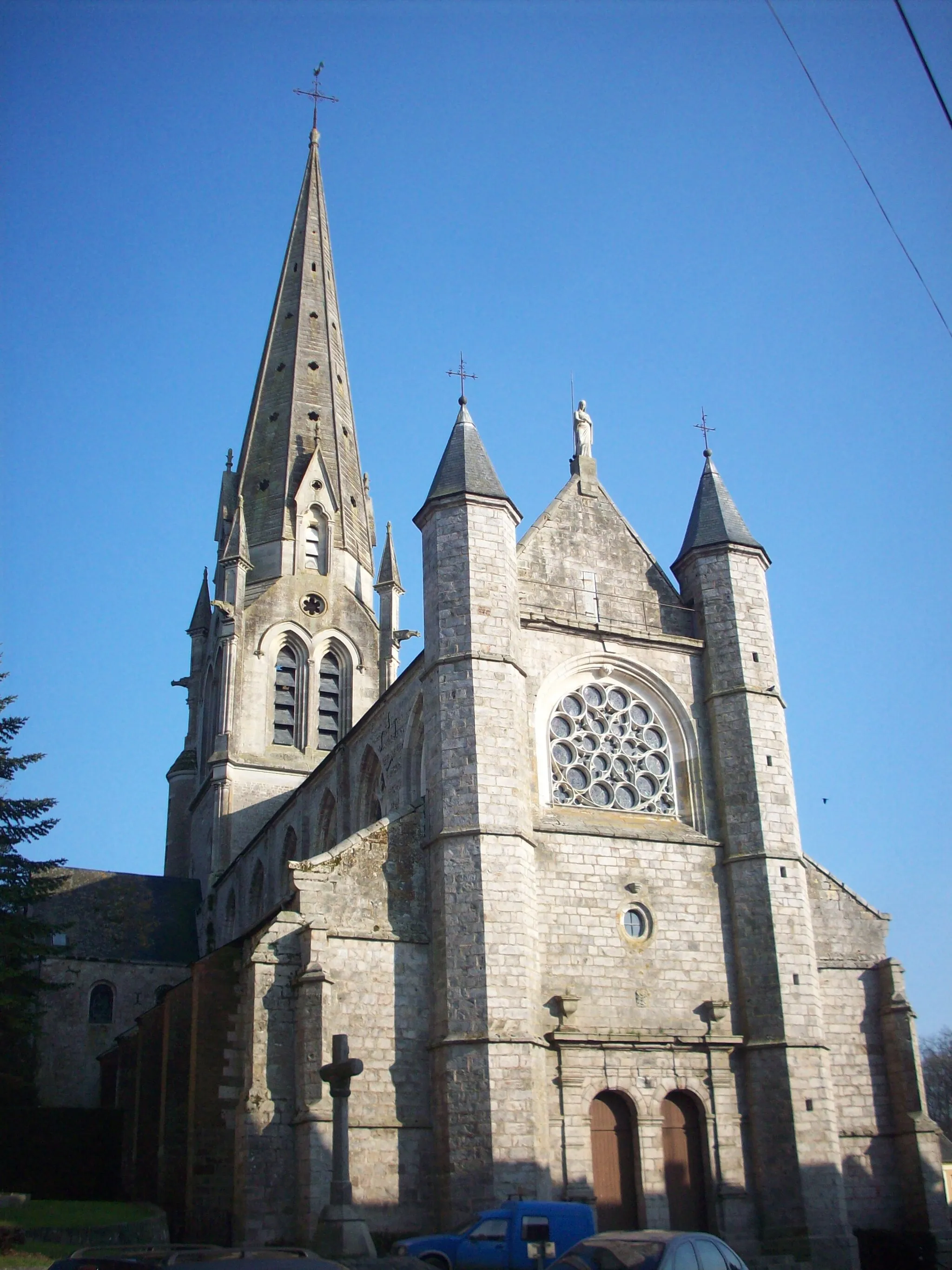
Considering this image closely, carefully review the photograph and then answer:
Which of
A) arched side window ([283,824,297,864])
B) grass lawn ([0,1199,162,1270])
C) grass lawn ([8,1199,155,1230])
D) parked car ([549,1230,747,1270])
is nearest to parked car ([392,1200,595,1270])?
parked car ([549,1230,747,1270])

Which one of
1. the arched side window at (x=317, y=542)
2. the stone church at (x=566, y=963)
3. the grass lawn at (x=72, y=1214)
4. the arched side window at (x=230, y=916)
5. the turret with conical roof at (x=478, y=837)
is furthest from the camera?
the arched side window at (x=317, y=542)

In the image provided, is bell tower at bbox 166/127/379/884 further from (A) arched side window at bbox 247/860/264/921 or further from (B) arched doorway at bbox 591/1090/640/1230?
(B) arched doorway at bbox 591/1090/640/1230

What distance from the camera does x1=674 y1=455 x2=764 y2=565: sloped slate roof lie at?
23938 mm

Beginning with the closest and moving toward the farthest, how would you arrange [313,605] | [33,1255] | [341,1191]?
[33,1255], [341,1191], [313,605]

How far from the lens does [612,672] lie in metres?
22.5

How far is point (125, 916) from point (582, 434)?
2169cm

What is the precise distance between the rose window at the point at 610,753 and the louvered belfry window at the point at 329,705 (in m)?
18.1

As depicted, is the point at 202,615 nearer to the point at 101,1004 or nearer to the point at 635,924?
the point at 101,1004

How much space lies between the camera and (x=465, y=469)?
22.0 meters

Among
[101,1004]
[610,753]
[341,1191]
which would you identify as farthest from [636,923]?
[101,1004]

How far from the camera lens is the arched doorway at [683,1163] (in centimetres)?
1883

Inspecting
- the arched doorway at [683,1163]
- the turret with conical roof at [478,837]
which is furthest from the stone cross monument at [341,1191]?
the arched doorway at [683,1163]

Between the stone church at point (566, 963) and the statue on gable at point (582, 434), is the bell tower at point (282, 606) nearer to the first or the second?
the stone church at point (566, 963)

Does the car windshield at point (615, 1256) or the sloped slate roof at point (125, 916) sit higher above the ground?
the sloped slate roof at point (125, 916)
